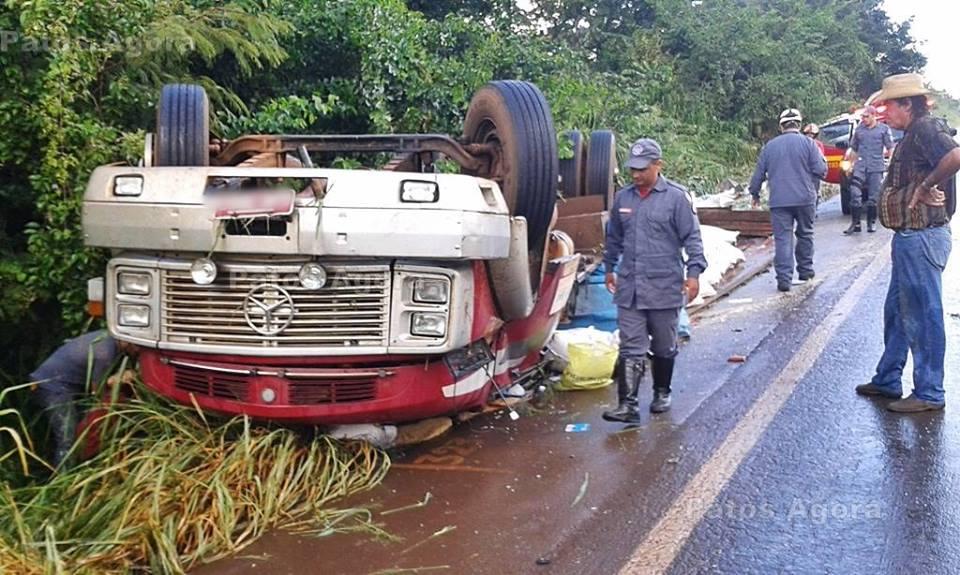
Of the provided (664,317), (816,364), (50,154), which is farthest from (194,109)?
(816,364)

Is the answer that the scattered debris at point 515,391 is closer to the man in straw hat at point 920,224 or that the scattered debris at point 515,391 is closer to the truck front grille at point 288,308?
the truck front grille at point 288,308

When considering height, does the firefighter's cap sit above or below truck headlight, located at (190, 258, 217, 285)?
above

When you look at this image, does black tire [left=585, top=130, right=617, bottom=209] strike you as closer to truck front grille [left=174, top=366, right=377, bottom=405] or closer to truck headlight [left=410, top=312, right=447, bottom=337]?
truck headlight [left=410, top=312, right=447, bottom=337]

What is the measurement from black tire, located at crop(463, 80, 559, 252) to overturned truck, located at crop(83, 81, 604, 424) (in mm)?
521

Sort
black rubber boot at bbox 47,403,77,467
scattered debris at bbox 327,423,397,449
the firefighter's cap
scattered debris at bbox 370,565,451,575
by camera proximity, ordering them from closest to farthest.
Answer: scattered debris at bbox 370,565,451,575
scattered debris at bbox 327,423,397,449
black rubber boot at bbox 47,403,77,467
the firefighter's cap

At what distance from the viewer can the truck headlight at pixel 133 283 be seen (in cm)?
429

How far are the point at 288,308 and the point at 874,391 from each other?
11.5ft

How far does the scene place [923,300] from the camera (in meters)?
5.35

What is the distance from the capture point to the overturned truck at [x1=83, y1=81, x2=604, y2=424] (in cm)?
409

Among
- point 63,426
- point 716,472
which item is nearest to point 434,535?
point 716,472

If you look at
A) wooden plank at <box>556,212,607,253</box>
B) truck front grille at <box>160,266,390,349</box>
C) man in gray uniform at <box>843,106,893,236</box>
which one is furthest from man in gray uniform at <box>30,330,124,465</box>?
man in gray uniform at <box>843,106,893,236</box>

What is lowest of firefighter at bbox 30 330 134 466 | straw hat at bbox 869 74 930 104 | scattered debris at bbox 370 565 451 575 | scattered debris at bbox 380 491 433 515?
scattered debris at bbox 370 565 451 575

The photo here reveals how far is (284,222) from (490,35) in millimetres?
8120

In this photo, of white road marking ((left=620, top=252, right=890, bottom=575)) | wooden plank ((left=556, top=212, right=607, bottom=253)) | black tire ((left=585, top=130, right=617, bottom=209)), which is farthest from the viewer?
black tire ((left=585, top=130, right=617, bottom=209))
